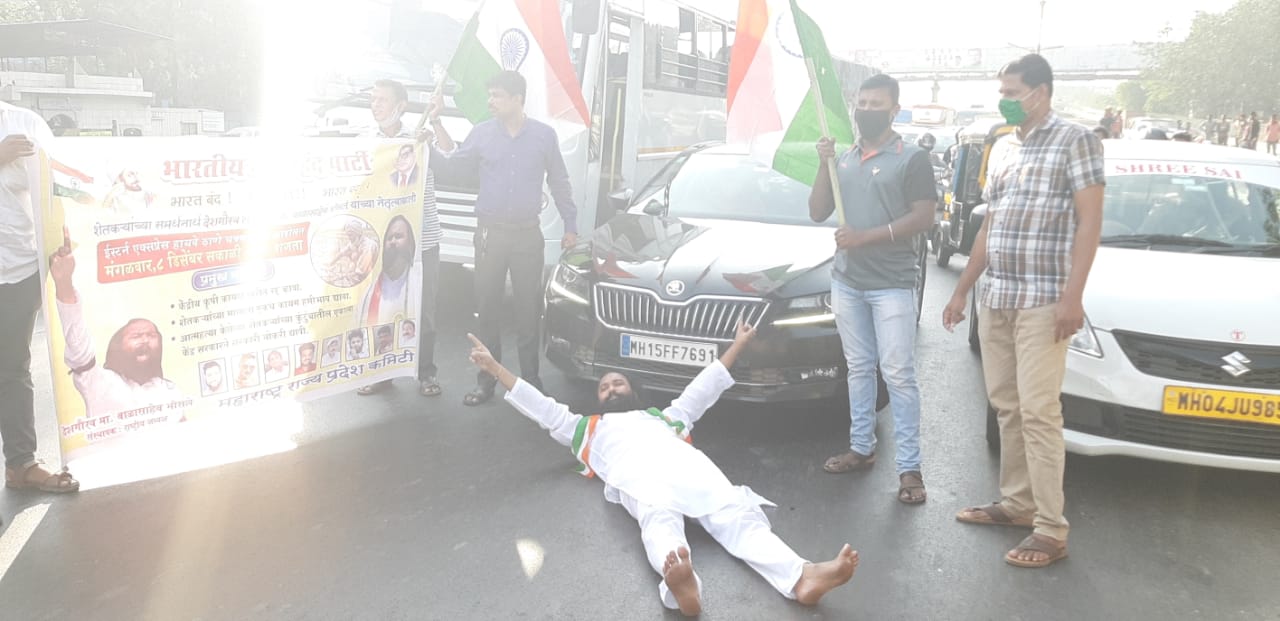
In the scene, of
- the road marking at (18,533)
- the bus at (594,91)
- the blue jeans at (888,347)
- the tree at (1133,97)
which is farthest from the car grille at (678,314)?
the tree at (1133,97)

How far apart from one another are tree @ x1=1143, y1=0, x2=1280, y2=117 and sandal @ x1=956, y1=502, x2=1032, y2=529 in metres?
57.0

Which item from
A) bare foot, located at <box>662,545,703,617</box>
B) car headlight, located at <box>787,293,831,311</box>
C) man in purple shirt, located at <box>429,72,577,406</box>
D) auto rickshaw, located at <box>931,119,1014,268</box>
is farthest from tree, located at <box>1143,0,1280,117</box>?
bare foot, located at <box>662,545,703,617</box>

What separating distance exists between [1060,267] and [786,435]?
6.86ft

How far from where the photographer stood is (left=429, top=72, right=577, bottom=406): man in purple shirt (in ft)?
19.6

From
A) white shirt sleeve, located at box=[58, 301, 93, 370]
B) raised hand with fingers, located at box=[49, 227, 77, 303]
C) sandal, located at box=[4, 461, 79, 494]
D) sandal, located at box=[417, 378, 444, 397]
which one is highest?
raised hand with fingers, located at box=[49, 227, 77, 303]

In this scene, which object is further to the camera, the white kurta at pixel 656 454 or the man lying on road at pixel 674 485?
the white kurta at pixel 656 454

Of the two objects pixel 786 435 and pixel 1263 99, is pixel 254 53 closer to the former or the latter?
pixel 786 435

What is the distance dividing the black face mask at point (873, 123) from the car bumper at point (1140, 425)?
4.39 feet

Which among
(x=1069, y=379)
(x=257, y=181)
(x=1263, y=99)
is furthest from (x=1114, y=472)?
(x=1263, y=99)

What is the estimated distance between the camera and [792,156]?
5191 millimetres

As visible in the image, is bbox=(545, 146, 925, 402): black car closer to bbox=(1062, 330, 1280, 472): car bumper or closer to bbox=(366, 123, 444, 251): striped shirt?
bbox=(366, 123, 444, 251): striped shirt

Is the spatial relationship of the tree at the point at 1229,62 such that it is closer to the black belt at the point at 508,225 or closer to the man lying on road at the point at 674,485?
the black belt at the point at 508,225

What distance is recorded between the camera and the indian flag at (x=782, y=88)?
5043mm

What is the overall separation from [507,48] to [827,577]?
3704mm
